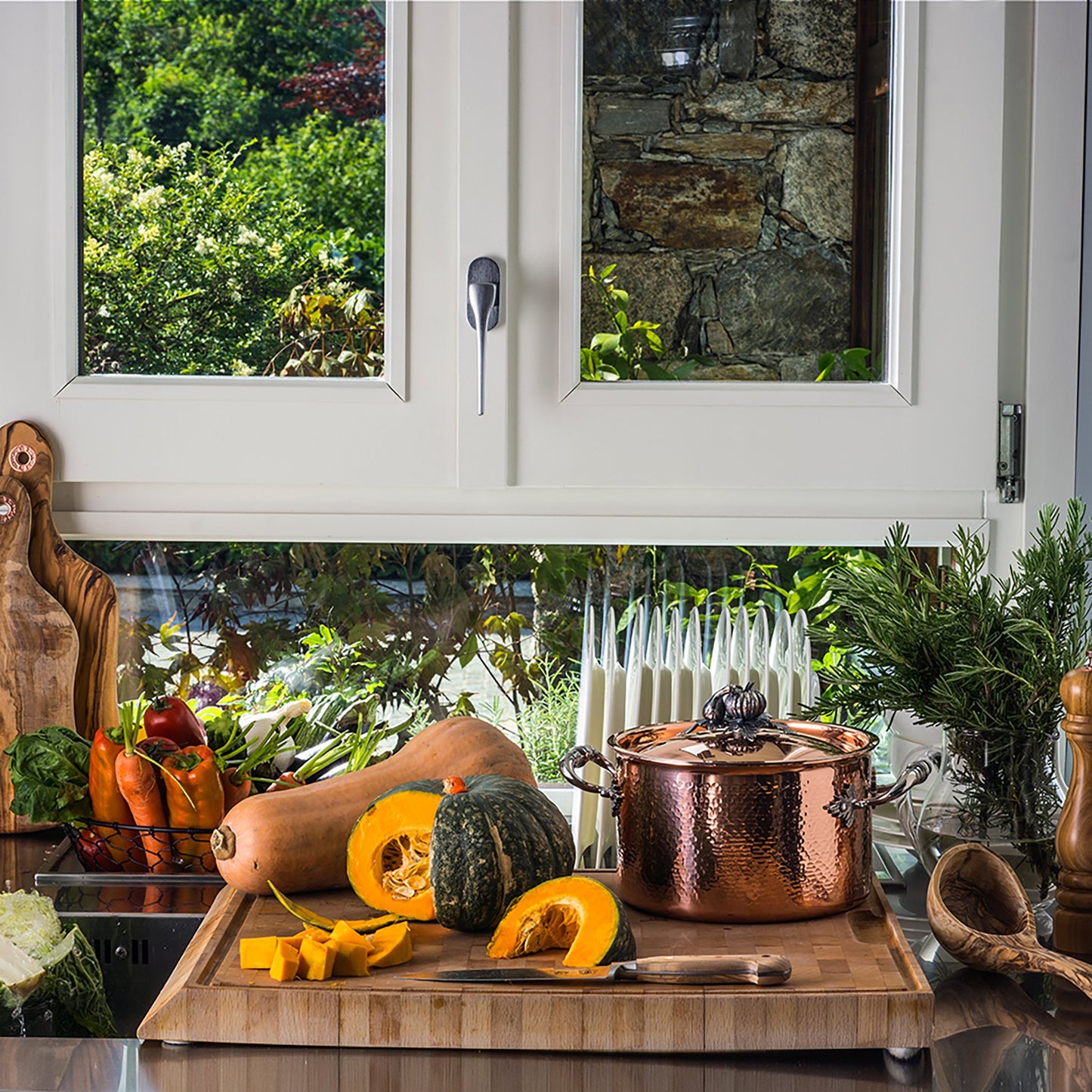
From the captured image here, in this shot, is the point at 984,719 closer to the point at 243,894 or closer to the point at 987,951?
the point at 987,951

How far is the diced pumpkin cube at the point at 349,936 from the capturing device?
852mm

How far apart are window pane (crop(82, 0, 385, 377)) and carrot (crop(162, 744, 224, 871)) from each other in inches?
18.2

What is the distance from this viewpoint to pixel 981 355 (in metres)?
1.39

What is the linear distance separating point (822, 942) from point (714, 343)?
72cm

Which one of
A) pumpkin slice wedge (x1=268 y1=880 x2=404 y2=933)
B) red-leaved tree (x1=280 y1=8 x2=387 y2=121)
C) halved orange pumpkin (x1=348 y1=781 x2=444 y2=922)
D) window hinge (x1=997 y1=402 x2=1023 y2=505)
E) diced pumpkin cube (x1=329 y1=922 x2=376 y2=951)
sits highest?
red-leaved tree (x1=280 y1=8 x2=387 y2=121)

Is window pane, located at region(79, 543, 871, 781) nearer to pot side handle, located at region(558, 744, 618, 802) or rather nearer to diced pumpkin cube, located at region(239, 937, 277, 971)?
pot side handle, located at region(558, 744, 618, 802)

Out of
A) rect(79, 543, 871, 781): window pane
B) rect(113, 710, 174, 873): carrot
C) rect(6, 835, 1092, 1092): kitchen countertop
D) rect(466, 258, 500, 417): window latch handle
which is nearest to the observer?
rect(6, 835, 1092, 1092): kitchen countertop

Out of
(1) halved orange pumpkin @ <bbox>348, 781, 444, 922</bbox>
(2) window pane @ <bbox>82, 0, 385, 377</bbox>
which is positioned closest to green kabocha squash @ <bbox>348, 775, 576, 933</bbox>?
(1) halved orange pumpkin @ <bbox>348, 781, 444, 922</bbox>

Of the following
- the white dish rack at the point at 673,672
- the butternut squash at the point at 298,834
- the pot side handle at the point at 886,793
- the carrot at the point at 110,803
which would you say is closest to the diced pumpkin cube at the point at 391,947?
the butternut squash at the point at 298,834

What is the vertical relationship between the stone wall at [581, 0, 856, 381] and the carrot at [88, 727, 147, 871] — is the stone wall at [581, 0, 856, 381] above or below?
above

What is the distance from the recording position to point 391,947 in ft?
2.83

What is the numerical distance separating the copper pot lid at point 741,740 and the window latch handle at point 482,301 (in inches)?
18.7

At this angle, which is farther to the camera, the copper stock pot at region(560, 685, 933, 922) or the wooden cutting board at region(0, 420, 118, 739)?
the wooden cutting board at region(0, 420, 118, 739)

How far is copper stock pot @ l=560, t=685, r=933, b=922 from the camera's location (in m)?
0.93
